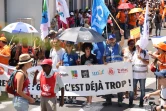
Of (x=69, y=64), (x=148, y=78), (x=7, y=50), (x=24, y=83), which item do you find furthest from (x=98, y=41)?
(x=148, y=78)

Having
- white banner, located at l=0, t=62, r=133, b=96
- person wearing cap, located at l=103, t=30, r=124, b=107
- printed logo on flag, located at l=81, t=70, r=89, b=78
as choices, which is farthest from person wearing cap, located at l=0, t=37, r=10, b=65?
person wearing cap, located at l=103, t=30, r=124, b=107

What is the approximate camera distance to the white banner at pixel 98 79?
1012 centimetres

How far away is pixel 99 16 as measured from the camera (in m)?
11.2

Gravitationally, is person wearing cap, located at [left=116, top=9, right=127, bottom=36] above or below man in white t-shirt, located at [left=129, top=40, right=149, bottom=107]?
above

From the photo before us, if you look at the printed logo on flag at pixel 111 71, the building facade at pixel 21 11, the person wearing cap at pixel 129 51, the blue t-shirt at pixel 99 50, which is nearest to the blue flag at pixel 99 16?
the blue t-shirt at pixel 99 50

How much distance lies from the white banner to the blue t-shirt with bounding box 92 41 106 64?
33 cm

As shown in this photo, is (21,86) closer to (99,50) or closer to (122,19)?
(99,50)

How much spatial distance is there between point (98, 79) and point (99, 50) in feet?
2.52

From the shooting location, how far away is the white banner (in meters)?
10.1

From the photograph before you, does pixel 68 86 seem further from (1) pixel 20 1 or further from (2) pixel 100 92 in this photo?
(1) pixel 20 1

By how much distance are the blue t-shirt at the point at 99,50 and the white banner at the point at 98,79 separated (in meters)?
0.33

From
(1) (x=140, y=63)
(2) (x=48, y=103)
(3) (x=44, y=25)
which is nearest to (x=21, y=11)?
(3) (x=44, y=25)

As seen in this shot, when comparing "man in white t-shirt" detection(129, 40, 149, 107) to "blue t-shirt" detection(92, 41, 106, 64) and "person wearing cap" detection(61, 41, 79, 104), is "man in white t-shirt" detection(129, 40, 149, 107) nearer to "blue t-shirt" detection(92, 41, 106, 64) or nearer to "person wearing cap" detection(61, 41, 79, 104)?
"blue t-shirt" detection(92, 41, 106, 64)

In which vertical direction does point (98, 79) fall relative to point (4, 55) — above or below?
below
